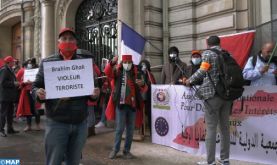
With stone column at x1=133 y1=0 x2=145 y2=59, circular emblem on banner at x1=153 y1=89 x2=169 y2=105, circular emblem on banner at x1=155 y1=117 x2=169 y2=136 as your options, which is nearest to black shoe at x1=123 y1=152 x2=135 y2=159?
circular emblem on banner at x1=155 y1=117 x2=169 y2=136

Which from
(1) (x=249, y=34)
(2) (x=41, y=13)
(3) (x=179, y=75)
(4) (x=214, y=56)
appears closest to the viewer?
(4) (x=214, y=56)

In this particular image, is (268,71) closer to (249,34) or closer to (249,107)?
(249,107)

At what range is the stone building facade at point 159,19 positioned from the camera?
8.45 metres

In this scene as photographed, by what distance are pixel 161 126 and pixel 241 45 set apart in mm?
2277

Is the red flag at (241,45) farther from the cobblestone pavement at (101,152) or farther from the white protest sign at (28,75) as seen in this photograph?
the white protest sign at (28,75)

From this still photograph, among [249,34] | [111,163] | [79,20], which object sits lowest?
[111,163]

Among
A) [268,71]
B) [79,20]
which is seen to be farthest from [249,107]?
[79,20]

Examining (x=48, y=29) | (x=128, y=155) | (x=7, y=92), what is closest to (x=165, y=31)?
(x=7, y=92)

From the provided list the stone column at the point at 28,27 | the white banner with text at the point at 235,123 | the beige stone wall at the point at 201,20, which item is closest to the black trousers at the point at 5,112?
the white banner with text at the point at 235,123

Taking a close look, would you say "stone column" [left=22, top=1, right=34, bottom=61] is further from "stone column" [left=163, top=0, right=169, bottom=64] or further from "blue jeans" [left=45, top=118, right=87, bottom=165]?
"blue jeans" [left=45, top=118, right=87, bottom=165]

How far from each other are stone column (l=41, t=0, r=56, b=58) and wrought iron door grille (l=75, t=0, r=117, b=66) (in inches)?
44.2

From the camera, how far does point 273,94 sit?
5.62m

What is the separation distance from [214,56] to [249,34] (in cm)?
232

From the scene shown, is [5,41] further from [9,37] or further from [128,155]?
[128,155]
